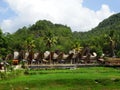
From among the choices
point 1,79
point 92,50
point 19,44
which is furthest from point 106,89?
point 19,44

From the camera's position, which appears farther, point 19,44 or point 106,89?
point 19,44

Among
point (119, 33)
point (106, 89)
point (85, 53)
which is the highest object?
point (119, 33)

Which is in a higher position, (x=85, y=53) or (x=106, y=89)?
(x=85, y=53)

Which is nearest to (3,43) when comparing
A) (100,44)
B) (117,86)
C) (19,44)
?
(19,44)

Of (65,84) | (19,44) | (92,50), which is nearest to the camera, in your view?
(65,84)

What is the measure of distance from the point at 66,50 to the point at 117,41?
27.6 metres

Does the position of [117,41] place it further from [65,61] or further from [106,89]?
[106,89]

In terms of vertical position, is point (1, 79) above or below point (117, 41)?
below

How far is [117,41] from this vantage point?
6619 inches

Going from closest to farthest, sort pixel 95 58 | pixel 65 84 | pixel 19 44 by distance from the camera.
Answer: pixel 65 84 < pixel 95 58 < pixel 19 44

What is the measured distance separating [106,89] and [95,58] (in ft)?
272

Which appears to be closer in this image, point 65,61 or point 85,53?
point 65,61

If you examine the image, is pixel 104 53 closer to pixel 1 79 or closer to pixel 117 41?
pixel 117 41

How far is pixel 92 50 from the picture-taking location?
15988cm
